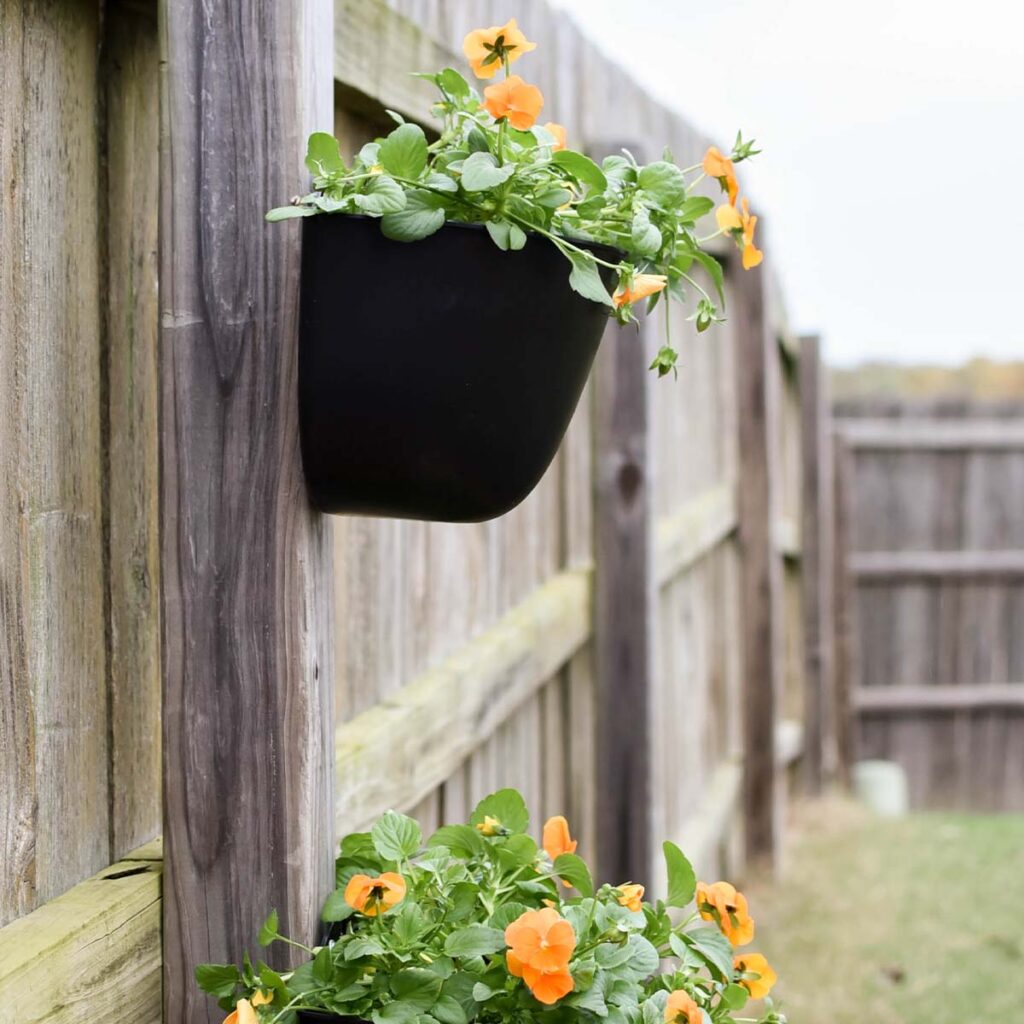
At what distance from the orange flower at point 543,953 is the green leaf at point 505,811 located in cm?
23

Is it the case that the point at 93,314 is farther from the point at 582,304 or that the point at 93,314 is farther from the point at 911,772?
the point at 911,772

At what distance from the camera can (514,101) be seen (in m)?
1.07

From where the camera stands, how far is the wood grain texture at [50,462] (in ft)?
3.34

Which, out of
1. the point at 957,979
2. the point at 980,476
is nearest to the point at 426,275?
the point at 957,979

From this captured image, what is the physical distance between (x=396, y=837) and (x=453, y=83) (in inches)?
24.6

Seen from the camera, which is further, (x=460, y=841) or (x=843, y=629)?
(x=843, y=629)

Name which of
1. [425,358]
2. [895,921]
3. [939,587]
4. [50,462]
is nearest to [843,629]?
[939,587]

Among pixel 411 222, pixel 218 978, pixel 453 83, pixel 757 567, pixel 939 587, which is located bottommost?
pixel 939 587

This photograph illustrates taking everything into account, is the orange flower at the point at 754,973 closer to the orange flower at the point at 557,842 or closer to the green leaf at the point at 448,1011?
the orange flower at the point at 557,842

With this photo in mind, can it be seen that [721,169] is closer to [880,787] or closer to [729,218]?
[729,218]

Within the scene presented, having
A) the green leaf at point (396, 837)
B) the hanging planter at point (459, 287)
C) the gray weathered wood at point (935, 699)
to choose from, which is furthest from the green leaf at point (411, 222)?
the gray weathered wood at point (935, 699)

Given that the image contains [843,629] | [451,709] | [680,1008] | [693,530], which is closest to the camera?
[680,1008]

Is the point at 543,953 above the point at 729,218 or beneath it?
beneath

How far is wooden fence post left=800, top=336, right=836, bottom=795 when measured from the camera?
6523 millimetres
